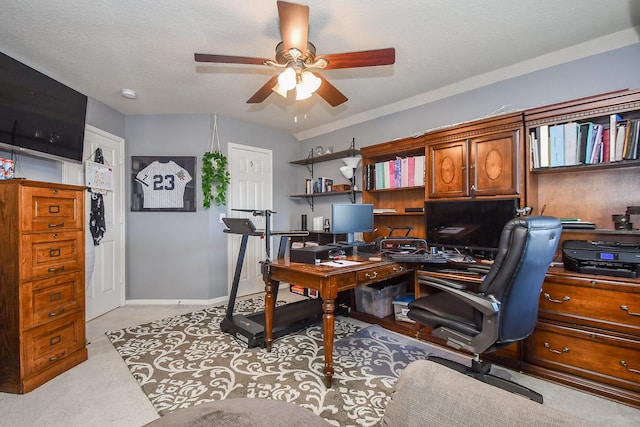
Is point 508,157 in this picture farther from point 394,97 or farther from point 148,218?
point 148,218

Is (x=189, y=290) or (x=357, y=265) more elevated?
(x=357, y=265)

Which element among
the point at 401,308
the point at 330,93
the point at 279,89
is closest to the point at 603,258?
the point at 401,308

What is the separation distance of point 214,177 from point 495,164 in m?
3.20

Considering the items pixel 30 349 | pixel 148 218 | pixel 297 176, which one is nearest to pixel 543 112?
pixel 297 176

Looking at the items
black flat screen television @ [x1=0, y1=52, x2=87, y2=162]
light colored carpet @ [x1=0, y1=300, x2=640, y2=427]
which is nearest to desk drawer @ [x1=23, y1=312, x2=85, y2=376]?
light colored carpet @ [x1=0, y1=300, x2=640, y2=427]

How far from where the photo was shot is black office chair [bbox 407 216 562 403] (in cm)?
153

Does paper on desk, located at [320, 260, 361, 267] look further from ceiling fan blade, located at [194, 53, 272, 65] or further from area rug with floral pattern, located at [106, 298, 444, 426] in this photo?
ceiling fan blade, located at [194, 53, 272, 65]

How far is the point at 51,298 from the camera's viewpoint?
2.13 m

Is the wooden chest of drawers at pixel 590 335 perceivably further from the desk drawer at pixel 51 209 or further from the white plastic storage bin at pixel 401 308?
the desk drawer at pixel 51 209

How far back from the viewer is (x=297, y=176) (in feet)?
16.3

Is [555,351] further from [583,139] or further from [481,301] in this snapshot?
[583,139]

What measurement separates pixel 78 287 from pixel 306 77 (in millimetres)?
2424

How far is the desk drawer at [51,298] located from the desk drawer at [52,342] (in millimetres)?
60

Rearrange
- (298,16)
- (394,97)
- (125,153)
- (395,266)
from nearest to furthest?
1. (298,16)
2. (395,266)
3. (394,97)
4. (125,153)
